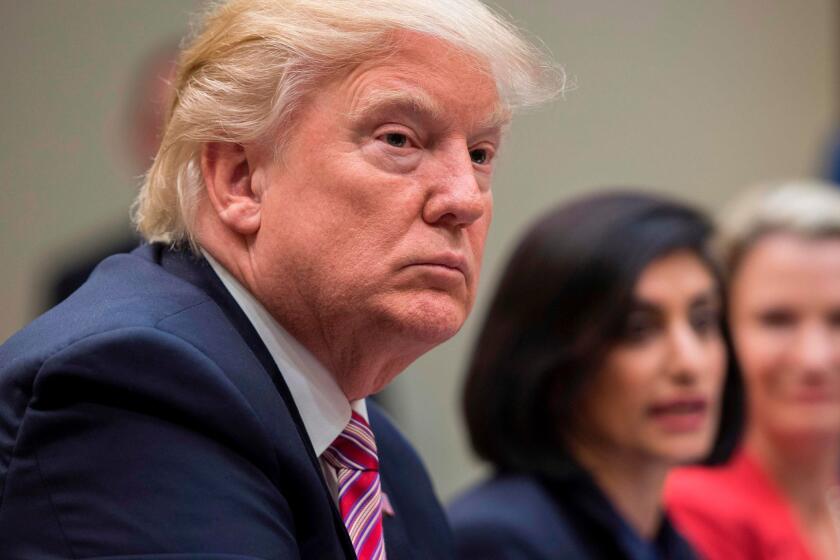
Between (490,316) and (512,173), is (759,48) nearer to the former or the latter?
(512,173)

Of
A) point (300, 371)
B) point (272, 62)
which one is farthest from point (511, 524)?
point (272, 62)

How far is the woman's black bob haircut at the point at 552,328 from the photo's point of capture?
2576 mm

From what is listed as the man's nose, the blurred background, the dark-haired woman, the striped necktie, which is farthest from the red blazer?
the man's nose

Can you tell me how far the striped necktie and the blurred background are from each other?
2.67 m

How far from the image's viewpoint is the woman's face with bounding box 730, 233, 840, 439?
10.8ft

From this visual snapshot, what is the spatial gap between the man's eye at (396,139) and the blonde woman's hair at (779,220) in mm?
2031

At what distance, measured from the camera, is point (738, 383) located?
9.55 ft

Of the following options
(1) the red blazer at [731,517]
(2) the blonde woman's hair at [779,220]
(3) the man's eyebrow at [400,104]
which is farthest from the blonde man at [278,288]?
(2) the blonde woman's hair at [779,220]

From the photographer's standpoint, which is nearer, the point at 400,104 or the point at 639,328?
the point at 400,104

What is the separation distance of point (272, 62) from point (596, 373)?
4.17 feet

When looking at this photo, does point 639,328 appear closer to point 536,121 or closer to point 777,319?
point 777,319

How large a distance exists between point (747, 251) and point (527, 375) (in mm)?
1127

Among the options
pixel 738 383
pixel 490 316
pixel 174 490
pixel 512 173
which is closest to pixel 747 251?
pixel 738 383

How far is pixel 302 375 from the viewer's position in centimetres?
157
